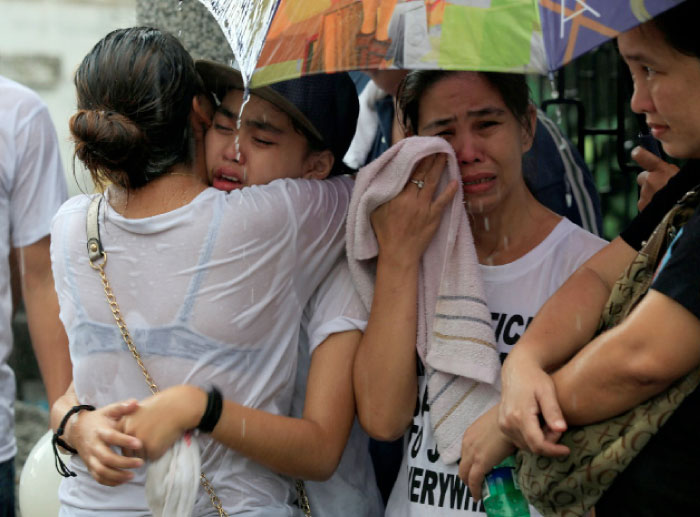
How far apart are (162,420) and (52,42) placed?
20.7ft

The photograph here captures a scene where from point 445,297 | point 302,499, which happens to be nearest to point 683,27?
point 445,297

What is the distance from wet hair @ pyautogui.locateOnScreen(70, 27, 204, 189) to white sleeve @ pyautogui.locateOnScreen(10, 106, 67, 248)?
2.66 feet

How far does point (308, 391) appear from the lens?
2.78m

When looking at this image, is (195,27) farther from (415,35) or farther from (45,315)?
(415,35)

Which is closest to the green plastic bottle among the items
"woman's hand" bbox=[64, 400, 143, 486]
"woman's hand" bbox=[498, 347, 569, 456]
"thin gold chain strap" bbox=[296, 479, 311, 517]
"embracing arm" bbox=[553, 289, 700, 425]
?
"woman's hand" bbox=[498, 347, 569, 456]

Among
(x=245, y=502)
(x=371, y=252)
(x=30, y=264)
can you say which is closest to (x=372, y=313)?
(x=371, y=252)

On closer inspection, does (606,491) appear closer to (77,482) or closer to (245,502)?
(245,502)

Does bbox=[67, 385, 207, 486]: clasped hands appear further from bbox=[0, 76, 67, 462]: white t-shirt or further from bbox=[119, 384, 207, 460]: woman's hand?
bbox=[0, 76, 67, 462]: white t-shirt

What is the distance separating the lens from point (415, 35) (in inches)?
96.1

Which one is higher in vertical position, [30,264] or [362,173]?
[362,173]

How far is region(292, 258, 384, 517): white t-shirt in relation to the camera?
2848 mm

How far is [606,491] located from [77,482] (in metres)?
1.47

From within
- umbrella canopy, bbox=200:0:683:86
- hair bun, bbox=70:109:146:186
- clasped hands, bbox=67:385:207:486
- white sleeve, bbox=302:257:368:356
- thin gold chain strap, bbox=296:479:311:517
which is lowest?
thin gold chain strap, bbox=296:479:311:517

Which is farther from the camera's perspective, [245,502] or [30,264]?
[30,264]
